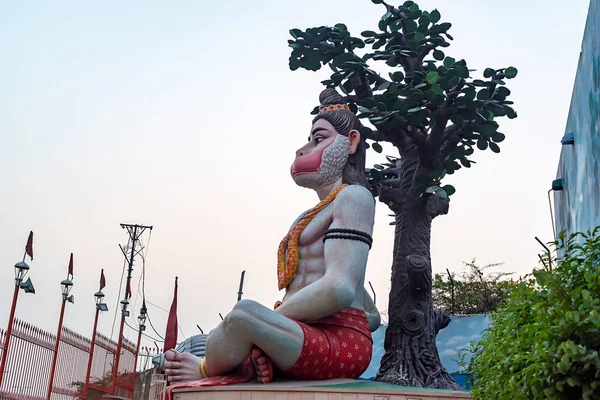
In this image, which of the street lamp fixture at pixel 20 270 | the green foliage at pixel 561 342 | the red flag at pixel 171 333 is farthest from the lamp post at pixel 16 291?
the green foliage at pixel 561 342

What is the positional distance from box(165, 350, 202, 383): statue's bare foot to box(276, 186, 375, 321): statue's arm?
757 millimetres

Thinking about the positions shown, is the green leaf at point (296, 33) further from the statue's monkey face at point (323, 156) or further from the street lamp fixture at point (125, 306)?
the street lamp fixture at point (125, 306)

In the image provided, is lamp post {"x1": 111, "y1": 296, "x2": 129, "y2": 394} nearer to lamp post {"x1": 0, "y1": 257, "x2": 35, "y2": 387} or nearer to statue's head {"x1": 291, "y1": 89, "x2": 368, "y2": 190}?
lamp post {"x1": 0, "y1": 257, "x2": 35, "y2": 387}

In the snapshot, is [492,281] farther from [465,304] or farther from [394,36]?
[394,36]

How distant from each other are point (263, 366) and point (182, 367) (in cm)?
72

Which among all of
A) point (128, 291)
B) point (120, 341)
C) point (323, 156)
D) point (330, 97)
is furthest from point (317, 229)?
point (128, 291)

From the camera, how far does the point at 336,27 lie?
6.33 metres

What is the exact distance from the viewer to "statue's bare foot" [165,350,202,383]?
16.5 feet

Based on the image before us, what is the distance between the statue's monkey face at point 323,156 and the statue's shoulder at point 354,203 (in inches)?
13.3

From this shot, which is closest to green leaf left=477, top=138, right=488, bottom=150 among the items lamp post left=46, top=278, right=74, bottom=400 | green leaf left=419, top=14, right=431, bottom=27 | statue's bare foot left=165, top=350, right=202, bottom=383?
green leaf left=419, top=14, right=431, bottom=27

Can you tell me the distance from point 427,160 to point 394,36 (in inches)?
50.3

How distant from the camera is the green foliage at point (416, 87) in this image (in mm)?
5551

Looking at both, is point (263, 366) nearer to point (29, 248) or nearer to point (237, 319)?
point (237, 319)

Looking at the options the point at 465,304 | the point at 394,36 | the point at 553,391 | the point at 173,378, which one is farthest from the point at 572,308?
the point at 465,304
